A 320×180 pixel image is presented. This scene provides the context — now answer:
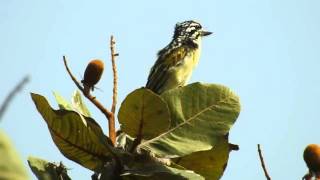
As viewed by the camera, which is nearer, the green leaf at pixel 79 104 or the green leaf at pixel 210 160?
the green leaf at pixel 210 160

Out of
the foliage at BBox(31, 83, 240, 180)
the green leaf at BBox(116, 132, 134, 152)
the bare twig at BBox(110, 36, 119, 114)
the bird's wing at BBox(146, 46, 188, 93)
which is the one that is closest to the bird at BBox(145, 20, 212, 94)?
the bird's wing at BBox(146, 46, 188, 93)

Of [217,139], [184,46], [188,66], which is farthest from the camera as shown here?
[184,46]

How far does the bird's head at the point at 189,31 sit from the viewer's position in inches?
354

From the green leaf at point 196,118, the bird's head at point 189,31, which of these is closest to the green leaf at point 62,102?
the green leaf at point 196,118

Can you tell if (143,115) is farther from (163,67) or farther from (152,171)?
(163,67)

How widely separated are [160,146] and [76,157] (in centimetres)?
36

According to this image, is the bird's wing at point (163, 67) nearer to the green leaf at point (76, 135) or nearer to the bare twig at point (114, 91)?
the bare twig at point (114, 91)

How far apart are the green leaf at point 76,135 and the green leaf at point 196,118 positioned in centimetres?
19

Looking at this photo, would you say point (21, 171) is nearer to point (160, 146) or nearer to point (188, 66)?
point (160, 146)

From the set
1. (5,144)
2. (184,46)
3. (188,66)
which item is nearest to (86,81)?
(5,144)

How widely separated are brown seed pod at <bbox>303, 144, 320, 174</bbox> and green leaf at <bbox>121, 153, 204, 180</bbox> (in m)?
0.44

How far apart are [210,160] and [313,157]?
0.48 m

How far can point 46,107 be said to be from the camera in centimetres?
213

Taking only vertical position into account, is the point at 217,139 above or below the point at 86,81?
below
